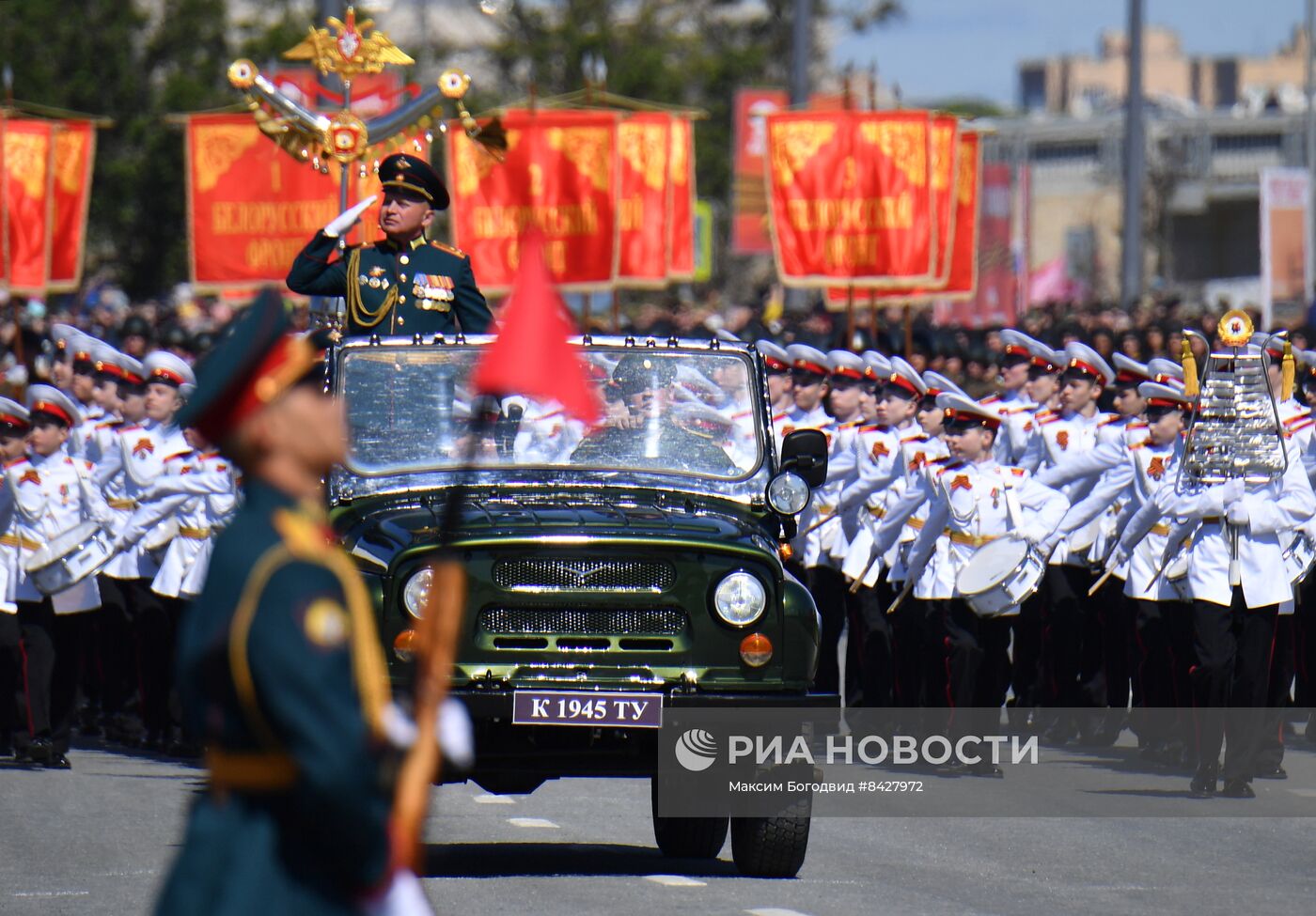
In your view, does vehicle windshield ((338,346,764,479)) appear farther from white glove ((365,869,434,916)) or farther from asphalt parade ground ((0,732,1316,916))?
white glove ((365,869,434,916))

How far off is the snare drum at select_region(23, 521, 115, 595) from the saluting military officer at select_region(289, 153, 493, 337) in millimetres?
2355

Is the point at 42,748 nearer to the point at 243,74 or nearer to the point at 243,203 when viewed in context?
the point at 243,74

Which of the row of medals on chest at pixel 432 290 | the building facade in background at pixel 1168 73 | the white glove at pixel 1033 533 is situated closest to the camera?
the row of medals on chest at pixel 432 290

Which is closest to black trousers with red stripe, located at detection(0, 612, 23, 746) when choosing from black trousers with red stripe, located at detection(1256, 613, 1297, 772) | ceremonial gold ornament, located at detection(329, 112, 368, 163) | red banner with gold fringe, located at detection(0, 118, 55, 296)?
ceremonial gold ornament, located at detection(329, 112, 368, 163)

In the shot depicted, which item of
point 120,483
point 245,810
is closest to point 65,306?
point 120,483

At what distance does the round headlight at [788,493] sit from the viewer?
33.7 feet

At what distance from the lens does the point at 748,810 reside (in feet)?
33.0

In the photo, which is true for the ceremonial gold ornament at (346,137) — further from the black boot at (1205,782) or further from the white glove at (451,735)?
the white glove at (451,735)

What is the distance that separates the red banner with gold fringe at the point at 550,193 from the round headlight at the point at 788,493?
1437 centimetres

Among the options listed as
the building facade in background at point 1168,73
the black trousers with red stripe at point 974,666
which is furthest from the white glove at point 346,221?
the building facade in background at point 1168,73

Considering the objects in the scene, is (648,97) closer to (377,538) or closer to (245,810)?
(377,538)

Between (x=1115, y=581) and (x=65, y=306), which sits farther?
(x=65, y=306)

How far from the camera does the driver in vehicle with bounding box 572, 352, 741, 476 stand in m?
10.7

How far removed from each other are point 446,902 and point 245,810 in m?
4.99
